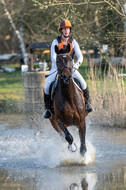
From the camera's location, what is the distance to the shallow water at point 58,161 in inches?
279

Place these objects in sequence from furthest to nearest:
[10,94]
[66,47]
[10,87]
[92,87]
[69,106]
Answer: [10,87]
[10,94]
[92,87]
[69,106]
[66,47]

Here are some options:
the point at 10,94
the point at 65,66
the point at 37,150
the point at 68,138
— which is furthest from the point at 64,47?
the point at 10,94

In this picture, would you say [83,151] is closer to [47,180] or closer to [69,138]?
[69,138]

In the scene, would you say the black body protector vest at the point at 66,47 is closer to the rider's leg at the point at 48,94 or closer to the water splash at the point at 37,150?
the rider's leg at the point at 48,94

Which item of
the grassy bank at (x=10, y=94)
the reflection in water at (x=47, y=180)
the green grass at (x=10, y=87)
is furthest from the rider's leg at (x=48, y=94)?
the green grass at (x=10, y=87)

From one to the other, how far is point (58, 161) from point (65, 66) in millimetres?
1940

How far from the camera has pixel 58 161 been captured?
8656 mm

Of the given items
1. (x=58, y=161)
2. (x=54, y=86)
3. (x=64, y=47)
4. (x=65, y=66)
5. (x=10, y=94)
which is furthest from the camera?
(x=10, y=94)

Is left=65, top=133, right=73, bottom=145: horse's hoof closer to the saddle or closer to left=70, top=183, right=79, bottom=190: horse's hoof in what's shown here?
the saddle

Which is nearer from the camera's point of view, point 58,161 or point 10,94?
point 58,161

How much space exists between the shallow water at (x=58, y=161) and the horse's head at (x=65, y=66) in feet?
5.26

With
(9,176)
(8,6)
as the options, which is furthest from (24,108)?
(8,6)

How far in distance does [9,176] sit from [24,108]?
28.7 ft

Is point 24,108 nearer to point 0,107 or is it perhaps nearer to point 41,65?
point 0,107
